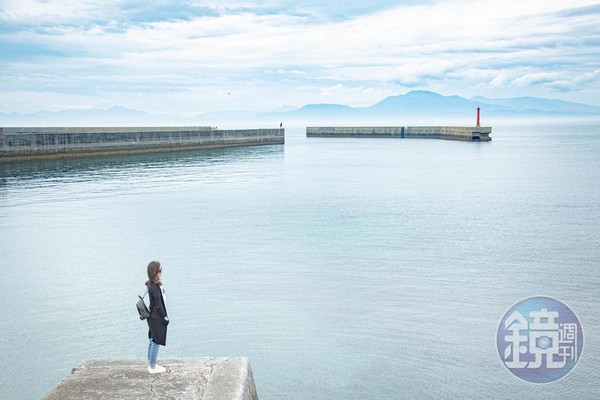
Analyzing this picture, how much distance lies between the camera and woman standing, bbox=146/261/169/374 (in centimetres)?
668

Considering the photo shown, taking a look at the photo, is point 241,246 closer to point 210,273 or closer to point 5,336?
point 210,273

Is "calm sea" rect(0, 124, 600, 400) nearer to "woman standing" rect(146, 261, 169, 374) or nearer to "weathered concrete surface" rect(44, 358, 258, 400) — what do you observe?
"weathered concrete surface" rect(44, 358, 258, 400)

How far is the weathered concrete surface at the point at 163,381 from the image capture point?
250 inches

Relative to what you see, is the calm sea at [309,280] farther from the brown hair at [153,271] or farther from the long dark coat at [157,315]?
the brown hair at [153,271]

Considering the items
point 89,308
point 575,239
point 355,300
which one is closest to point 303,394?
point 355,300

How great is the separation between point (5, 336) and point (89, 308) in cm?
178

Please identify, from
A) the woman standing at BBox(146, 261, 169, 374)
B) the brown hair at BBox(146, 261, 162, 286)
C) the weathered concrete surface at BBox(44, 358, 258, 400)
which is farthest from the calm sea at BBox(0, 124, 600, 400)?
the brown hair at BBox(146, 261, 162, 286)

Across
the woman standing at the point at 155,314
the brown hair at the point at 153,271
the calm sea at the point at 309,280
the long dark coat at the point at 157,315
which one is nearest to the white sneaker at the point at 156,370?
the woman standing at the point at 155,314

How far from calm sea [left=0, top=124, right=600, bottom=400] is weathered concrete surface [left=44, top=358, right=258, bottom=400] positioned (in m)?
2.00

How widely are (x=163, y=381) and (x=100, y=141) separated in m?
53.1

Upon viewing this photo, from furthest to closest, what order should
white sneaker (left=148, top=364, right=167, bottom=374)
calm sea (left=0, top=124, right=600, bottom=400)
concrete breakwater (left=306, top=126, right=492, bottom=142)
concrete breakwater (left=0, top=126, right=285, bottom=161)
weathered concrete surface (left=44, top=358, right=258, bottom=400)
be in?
concrete breakwater (left=306, top=126, right=492, bottom=142)
concrete breakwater (left=0, top=126, right=285, bottom=161)
calm sea (left=0, top=124, right=600, bottom=400)
white sneaker (left=148, top=364, right=167, bottom=374)
weathered concrete surface (left=44, top=358, right=258, bottom=400)

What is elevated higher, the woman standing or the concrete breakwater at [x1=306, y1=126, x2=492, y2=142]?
the concrete breakwater at [x1=306, y1=126, x2=492, y2=142]

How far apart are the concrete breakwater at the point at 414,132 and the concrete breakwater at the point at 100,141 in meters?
31.1

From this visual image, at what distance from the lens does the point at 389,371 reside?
9359mm
